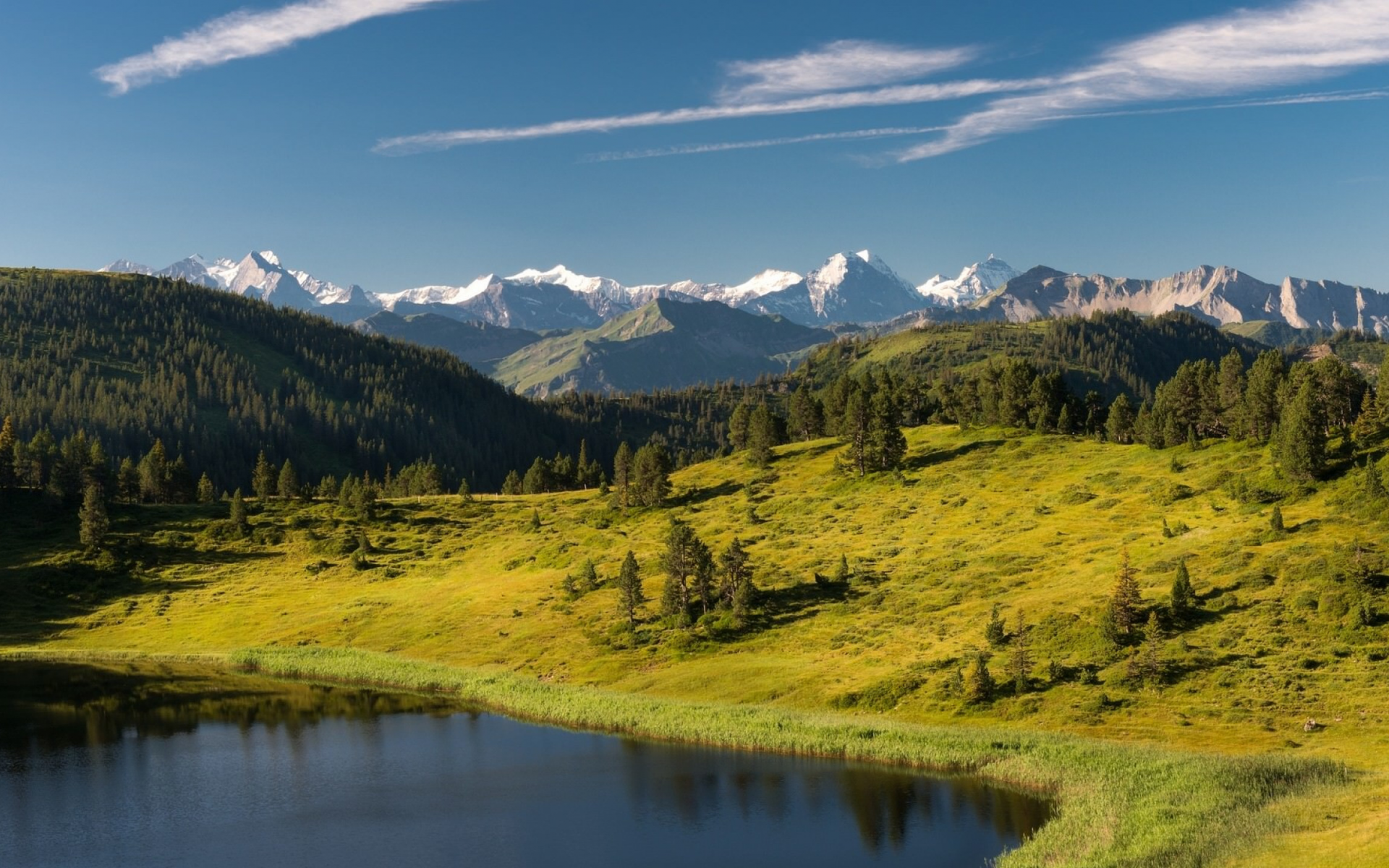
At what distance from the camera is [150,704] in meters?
104

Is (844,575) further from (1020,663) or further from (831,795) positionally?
(831,795)

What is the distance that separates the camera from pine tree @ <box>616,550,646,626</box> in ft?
370

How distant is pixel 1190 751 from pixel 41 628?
140 metres

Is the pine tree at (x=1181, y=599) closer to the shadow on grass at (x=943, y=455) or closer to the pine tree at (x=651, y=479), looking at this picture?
the shadow on grass at (x=943, y=455)

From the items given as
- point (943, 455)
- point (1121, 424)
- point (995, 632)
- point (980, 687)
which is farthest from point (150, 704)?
point (1121, 424)

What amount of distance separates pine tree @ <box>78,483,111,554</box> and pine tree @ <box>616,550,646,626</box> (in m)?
99.8

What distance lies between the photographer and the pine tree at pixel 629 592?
113 meters

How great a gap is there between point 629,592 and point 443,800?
150 feet

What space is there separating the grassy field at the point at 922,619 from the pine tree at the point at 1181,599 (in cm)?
127

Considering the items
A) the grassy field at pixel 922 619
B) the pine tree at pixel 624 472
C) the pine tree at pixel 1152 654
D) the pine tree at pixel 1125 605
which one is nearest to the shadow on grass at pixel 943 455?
the grassy field at pixel 922 619

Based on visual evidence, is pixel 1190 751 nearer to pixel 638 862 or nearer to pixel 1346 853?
pixel 1346 853

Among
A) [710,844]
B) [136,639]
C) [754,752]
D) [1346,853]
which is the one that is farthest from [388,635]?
[1346,853]

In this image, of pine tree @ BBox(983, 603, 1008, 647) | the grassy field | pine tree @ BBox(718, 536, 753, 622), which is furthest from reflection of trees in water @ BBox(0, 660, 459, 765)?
pine tree @ BBox(983, 603, 1008, 647)

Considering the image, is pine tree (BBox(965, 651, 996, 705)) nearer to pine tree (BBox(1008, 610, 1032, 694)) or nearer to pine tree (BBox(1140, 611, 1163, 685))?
pine tree (BBox(1008, 610, 1032, 694))
